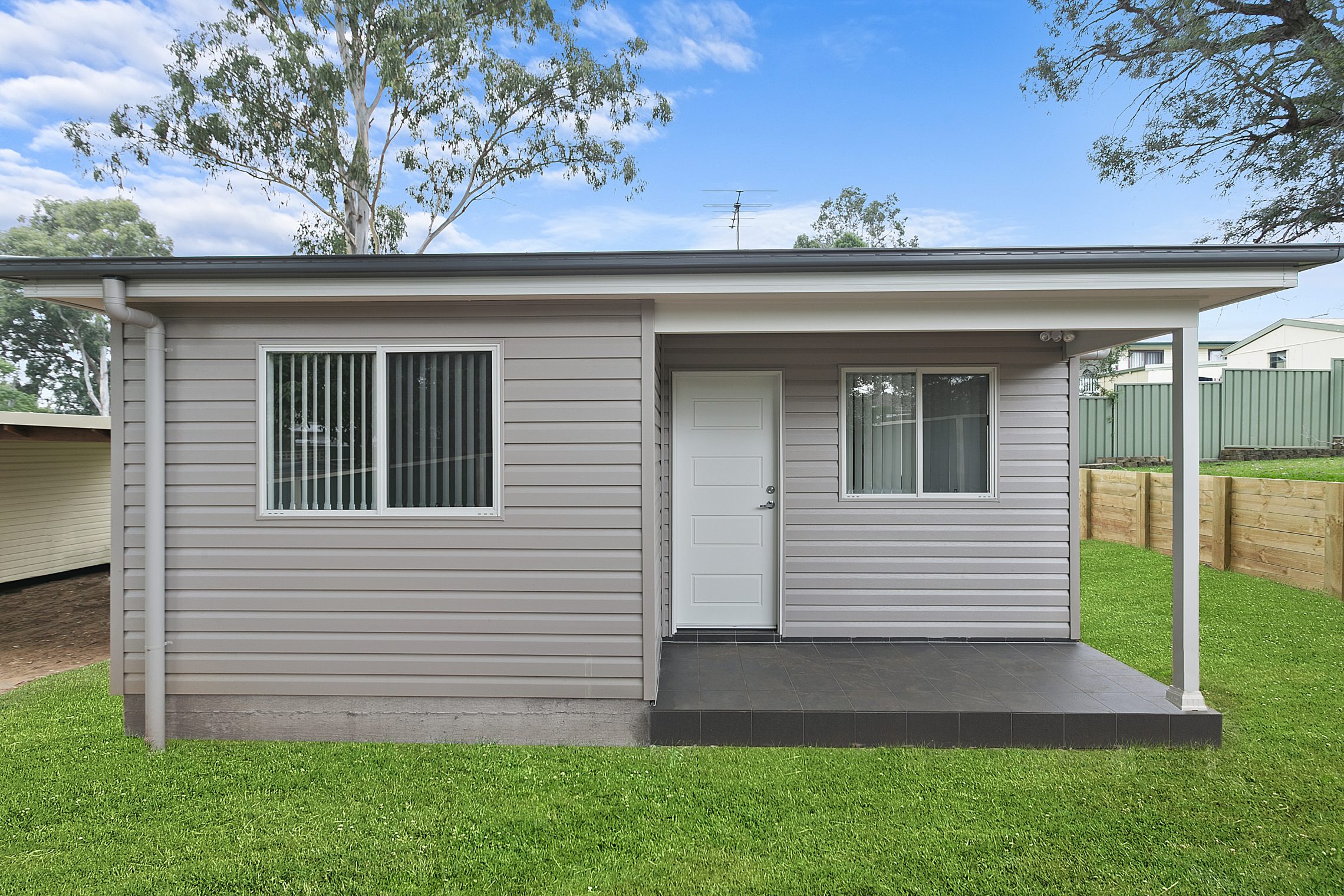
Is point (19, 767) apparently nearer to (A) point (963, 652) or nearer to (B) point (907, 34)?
(A) point (963, 652)

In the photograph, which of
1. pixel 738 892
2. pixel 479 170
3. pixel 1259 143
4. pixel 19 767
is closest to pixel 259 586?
pixel 19 767

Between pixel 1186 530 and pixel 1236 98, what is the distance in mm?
7480

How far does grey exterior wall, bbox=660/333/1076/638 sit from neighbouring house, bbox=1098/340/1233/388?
52.5ft

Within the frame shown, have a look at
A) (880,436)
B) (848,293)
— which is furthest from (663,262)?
(880,436)

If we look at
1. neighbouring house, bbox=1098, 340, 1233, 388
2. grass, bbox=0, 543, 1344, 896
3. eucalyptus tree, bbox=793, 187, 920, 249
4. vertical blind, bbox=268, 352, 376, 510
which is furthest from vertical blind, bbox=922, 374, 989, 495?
neighbouring house, bbox=1098, 340, 1233, 388

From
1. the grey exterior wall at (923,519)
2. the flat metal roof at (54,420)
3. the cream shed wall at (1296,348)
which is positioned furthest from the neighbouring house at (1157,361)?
the flat metal roof at (54,420)

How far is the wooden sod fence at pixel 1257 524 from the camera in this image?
595cm

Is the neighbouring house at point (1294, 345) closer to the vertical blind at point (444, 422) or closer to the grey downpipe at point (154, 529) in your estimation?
the vertical blind at point (444, 422)

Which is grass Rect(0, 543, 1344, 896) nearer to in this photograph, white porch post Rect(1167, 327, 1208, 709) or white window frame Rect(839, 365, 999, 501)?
white porch post Rect(1167, 327, 1208, 709)

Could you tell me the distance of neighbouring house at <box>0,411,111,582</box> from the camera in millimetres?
8289

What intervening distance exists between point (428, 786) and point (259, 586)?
1.43 metres

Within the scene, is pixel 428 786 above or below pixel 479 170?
below

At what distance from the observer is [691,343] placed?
15.9ft

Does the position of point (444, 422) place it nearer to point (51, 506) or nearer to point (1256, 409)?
point (51, 506)
